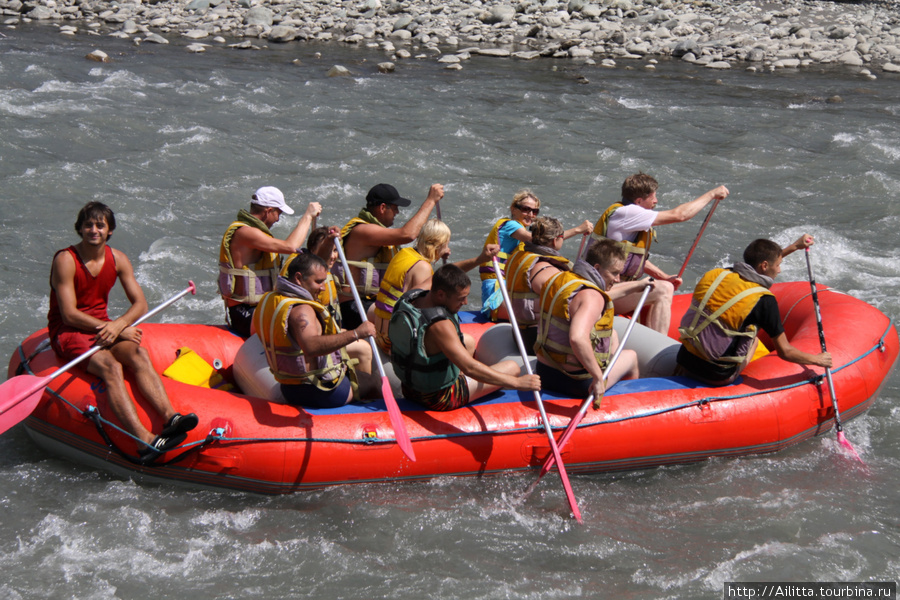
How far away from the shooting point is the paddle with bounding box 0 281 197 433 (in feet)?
14.5

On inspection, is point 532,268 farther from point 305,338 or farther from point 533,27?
point 533,27

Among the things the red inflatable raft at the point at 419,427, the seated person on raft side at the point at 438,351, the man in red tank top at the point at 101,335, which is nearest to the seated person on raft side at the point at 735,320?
the red inflatable raft at the point at 419,427

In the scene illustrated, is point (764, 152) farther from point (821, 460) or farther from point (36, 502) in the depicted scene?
point (36, 502)

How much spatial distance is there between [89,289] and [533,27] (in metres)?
16.5

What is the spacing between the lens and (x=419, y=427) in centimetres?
473

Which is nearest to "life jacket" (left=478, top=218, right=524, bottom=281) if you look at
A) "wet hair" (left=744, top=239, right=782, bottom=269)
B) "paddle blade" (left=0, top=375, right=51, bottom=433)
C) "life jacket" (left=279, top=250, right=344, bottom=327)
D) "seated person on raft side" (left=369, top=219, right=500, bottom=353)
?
"seated person on raft side" (left=369, top=219, right=500, bottom=353)

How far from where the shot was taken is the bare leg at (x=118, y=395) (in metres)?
4.52

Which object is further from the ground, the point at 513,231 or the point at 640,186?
the point at 640,186

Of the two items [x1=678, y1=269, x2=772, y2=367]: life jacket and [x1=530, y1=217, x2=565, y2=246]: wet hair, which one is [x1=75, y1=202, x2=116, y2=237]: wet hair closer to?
[x1=530, y1=217, x2=565, y2=246]: wet hair

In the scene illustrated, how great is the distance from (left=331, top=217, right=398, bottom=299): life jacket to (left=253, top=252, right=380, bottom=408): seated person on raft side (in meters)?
0.90

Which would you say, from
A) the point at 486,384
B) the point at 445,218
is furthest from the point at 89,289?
the point at 445,218

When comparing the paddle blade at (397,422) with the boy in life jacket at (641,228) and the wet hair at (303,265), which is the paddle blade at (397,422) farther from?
the boy in life jacket at (641,228)

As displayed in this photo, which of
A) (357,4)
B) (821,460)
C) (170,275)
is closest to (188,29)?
(357,4)

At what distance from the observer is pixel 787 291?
6371 mm
